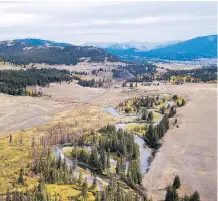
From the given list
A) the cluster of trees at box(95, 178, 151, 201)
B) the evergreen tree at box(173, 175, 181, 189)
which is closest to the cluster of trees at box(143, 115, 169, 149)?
the evergreen tree at box(173, 175, 181, 189)

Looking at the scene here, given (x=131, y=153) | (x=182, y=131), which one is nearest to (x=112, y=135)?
(x=131, y=153)

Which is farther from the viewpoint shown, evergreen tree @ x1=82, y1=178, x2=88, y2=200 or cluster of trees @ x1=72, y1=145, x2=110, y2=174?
cluster of trees @ x1=72, y1=145, x2=110, y2=174

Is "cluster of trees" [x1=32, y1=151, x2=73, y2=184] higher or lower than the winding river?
higher

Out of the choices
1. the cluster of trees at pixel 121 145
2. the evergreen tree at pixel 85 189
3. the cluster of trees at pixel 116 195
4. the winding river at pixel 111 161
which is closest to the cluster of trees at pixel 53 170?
the winding river at pixel 111 161

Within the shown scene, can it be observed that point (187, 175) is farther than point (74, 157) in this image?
No

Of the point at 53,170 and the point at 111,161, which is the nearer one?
the point at 53,170

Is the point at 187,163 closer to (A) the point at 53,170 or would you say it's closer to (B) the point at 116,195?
(B) the point at 116,195

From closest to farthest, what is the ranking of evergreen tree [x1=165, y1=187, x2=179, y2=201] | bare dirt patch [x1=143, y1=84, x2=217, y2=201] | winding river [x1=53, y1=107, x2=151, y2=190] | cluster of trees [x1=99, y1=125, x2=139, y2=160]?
evergreen tree [x1=165, y1=187, x2=179, y2=201], bare dirt patch [x1=143, y1=84, x2=217, y2=201], winding river [x1=53, y1=107, x2=151, y2=190], cluster of trees [x1=99, y1=125, x2=139, y2=160]

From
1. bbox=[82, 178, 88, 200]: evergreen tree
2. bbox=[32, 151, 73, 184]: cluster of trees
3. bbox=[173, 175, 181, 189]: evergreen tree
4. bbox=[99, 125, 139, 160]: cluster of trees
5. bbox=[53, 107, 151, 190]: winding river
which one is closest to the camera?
bbox=[82, 178, 88, 200]: evergreen tree

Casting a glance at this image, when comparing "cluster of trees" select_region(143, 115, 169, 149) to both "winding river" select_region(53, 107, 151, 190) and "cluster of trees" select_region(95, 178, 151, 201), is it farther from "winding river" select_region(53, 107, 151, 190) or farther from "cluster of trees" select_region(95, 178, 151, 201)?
"cluster of trees" select_region(95, 178, 151, 201)

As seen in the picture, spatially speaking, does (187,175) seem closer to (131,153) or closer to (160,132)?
(131,153)

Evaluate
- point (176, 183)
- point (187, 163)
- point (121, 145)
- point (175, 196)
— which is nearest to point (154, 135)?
point (121, 145)
